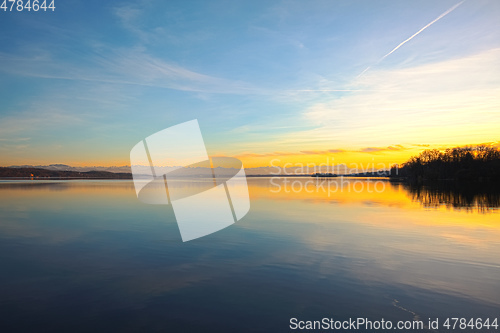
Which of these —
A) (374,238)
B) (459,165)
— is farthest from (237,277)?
(459,165)

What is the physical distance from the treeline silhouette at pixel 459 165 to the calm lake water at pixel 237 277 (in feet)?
335

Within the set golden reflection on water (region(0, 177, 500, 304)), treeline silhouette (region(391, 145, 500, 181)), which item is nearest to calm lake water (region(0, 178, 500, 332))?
golden reflection on water (region(0, 177, 500, 304))

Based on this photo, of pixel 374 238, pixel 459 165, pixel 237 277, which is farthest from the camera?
pixel 459 165

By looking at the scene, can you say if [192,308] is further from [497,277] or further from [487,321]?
[497,277]

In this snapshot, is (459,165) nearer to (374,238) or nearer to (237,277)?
(374,238)

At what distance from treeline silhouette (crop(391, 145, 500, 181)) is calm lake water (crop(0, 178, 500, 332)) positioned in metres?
102

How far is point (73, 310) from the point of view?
19.9 ft

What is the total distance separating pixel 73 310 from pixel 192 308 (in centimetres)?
232

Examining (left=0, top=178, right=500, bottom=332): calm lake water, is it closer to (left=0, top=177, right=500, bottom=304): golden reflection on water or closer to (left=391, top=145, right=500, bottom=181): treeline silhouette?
(left=0, top=177, right=500, bottom=304): golden reflection on water

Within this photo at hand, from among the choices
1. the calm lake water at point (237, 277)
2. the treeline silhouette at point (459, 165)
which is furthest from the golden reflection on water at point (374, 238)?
the treeline silhouette at point (459, 165)

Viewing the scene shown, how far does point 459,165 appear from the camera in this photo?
103438 millimetres

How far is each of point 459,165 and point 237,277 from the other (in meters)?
119

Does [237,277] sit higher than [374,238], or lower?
higher

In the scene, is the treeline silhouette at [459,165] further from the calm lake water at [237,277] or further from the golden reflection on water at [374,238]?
the calm lake water at [237,277]
